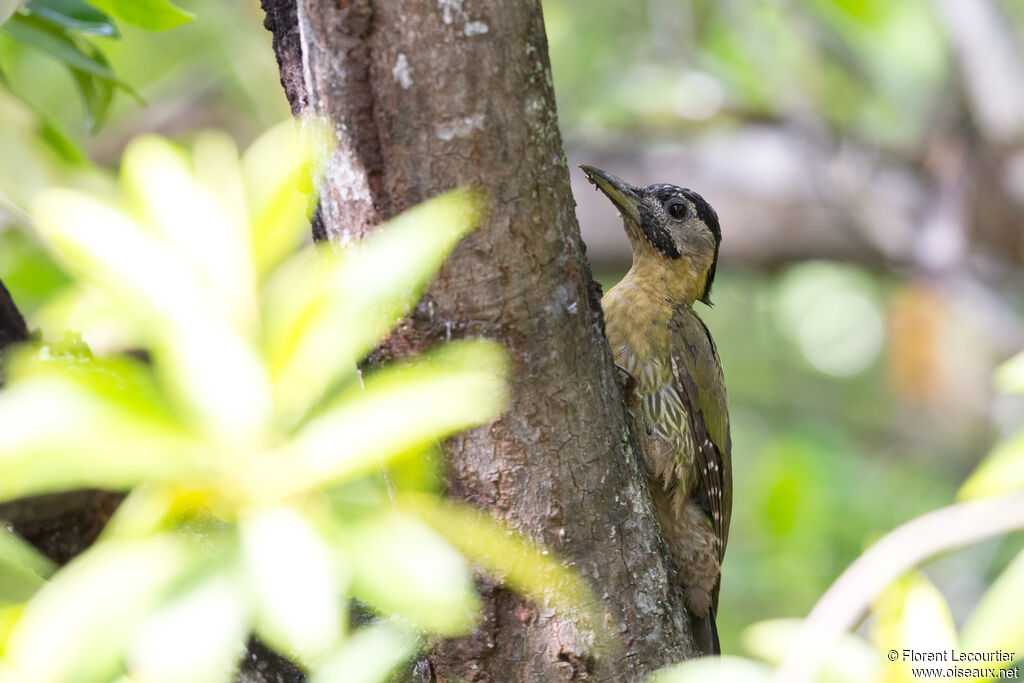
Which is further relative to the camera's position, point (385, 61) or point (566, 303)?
point (566, 303)

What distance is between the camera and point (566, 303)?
1.53 metres

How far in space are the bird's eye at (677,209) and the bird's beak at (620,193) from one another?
0.12 m

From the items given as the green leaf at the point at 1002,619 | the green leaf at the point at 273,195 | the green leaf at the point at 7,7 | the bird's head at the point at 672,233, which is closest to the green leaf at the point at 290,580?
the green leaf at the point at 273,195

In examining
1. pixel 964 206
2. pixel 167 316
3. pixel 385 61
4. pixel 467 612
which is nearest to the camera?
pixel 167 316

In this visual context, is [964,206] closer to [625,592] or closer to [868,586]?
[625,592]

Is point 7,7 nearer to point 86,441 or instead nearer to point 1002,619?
point 86,441

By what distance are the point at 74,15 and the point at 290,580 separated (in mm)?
1427

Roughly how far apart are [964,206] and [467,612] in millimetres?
5052

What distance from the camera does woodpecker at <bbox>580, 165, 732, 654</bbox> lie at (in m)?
2.85

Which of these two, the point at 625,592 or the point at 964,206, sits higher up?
the point at 625,592

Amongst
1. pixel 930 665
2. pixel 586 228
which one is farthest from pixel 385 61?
pixel 586 228

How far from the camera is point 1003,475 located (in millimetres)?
896

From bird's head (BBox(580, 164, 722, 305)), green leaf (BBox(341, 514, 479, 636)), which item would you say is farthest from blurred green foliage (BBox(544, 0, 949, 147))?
green leaf (BBox(341, 514, 479, 636))

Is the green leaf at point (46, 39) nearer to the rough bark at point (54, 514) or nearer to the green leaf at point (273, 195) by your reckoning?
the rough bark at point (54, 514)
